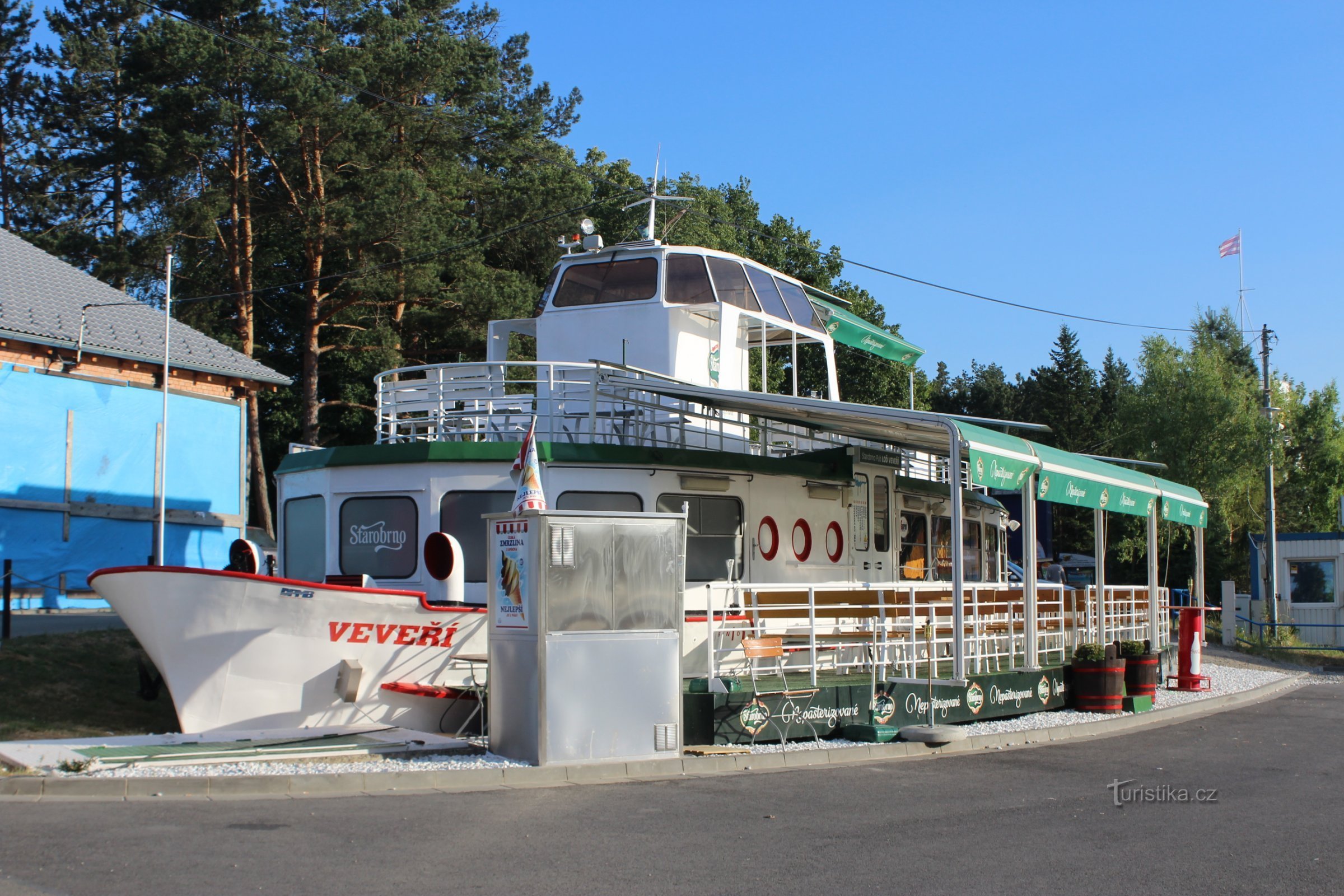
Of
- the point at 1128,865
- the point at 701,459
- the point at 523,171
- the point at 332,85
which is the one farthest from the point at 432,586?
the point at 523,171

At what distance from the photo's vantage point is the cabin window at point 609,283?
625 inches

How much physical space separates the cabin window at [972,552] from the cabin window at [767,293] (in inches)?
174

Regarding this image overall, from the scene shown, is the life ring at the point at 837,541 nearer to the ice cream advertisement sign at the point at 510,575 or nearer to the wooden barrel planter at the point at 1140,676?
the wooden barrel planter at the point at 1140,676

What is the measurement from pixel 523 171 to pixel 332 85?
11914 millimetres

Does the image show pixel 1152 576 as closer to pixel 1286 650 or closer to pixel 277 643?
pixel 1286 650

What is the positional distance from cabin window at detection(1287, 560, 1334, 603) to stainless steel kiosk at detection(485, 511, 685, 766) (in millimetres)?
25755

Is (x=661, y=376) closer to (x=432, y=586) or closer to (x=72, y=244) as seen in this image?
(x=432, y=586)

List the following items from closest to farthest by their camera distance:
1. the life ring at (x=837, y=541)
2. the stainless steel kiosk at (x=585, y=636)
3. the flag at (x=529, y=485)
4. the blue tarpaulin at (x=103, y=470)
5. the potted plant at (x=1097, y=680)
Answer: the stainless steel kiosk at (x=585, y=636), the flag at (x=529, y=485), the potted plant at (x=1097, y=680), the life ring at (x=837, y=541), the blue tarpaulin at (x=103, y=470)

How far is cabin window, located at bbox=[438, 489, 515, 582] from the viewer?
12391mm

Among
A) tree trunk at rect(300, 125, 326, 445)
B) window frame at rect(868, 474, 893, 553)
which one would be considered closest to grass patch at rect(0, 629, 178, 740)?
window frame at rect(868, 474, 893, 553)

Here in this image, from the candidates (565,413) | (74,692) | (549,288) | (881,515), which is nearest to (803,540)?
(881,515)

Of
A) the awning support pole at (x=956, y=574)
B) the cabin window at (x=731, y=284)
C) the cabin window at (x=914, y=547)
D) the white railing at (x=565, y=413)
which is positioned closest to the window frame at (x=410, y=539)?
the white railing at (x=565, y=413)

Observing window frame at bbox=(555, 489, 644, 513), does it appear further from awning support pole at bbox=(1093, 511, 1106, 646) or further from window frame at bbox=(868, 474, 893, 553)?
awning support pole at bbox=(1093, 511, 1106, 646)

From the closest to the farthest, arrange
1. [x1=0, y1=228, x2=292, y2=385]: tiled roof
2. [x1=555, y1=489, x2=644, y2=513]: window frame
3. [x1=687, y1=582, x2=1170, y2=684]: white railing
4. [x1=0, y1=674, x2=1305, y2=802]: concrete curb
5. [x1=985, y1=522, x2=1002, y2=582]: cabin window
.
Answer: [x1=0, y1=674, x2=1305, y2=802]: concrete curb → [x1=687, y1=582, x2=1170, y2=684]: white railing → [x1=555, y1=489, x2=644, y2=513]: window frame → [x1=985, y1=522, x2=1002, y2=582]: cabin window → [x1=0, y1=228, x2=292, y2=385]: tiled roof
